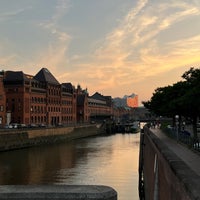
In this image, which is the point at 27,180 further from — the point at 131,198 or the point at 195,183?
the point at 195,183

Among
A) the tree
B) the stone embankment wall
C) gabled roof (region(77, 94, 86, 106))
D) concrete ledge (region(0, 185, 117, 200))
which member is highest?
gabled roof (region(77, 94, 86, 106))

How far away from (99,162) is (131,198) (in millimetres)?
21550

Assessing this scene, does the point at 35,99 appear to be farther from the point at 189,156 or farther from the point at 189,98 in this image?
the point at 189,156

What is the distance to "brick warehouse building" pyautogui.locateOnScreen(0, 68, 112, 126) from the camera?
105875 mm

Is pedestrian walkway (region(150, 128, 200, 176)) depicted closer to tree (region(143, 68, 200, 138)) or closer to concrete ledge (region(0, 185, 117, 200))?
tree (region(143, 68, 200, 138))

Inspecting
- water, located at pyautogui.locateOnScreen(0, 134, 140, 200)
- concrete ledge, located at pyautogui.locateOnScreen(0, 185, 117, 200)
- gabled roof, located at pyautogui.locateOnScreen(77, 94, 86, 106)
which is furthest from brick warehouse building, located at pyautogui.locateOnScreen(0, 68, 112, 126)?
concrete ledge, located at pyautogui.locateOnScreen(0, 185, 117, 200)

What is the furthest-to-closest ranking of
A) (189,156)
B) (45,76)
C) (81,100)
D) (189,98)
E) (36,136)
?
(81,100) < (45,76) < (36,136) < (189,98) < (189,156)

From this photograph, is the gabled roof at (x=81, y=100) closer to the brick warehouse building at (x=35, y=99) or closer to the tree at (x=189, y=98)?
the brick warehouse building at (x=35, y=99)

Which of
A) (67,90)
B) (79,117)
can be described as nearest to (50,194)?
(67,90)

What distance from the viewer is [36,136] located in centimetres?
8400

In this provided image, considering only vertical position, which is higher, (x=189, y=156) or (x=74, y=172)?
(x=189, y=156)

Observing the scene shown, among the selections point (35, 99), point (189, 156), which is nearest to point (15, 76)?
point (35, 99)

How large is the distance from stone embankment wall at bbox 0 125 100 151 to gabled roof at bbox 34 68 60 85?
19.7m

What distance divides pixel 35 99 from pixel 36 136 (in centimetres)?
3172
